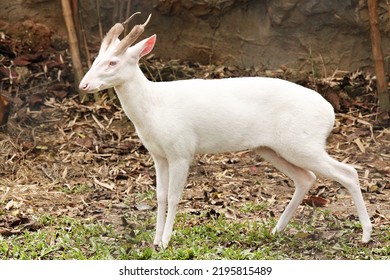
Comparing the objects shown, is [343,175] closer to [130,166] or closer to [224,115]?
[224,115]

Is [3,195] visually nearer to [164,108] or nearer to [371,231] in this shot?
[164,108]

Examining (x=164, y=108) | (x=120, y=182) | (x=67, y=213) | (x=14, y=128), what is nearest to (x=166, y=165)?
(x=164, y=108)

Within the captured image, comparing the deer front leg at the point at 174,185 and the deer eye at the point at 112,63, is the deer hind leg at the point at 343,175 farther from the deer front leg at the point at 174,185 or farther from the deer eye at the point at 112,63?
the deer eye at the point at 112,63

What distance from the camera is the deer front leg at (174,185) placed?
684 cm

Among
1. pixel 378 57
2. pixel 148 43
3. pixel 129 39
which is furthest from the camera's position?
pixel 378 57

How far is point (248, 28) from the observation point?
1169cm

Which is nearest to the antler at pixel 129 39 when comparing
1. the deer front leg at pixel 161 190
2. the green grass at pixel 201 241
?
the deer front leg at pixel 161 190

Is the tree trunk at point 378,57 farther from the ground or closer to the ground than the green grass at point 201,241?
closer to the ground

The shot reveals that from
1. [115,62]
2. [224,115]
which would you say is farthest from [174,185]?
[115,62]

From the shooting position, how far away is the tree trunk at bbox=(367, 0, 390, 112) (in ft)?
33.1

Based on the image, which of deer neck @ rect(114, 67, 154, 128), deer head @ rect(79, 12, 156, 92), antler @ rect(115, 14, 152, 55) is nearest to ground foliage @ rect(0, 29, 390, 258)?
deer neck @ rect(114, 67, 154, 128)

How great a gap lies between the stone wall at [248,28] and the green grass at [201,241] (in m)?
4.09

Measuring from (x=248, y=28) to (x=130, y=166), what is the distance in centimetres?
301

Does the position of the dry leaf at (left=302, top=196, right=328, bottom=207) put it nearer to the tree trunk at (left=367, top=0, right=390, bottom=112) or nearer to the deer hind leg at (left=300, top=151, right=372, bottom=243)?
the deer hind leg at (left=300, top=151, right=372, bottom=243)
